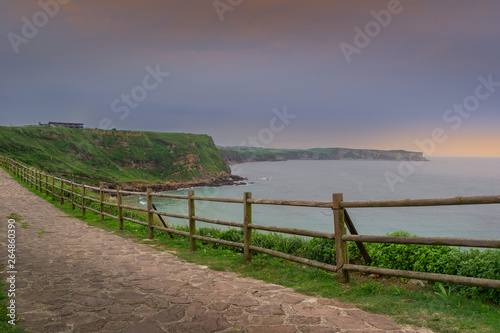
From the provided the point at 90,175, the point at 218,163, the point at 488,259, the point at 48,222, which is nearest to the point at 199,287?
the point at 488,259

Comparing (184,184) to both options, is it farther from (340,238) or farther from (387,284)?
(340,238)

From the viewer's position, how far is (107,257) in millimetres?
7461

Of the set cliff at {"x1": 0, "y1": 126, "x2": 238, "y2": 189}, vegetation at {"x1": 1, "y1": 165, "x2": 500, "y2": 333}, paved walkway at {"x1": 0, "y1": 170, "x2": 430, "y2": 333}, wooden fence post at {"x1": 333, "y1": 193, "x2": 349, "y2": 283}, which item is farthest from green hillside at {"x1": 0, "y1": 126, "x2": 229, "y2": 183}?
wooden fence post at {"x1": 333, "y1": 193, "x2": 349, "y2": 283}

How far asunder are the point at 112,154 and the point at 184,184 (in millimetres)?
26541

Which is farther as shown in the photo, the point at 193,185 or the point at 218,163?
the point at 218,163

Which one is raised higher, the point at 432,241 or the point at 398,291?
the point at 432,241

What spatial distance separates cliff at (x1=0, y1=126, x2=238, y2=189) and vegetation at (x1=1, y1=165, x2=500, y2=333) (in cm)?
6652

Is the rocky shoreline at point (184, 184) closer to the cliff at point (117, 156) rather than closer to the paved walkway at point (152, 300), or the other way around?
the cliff at point (117, 156)

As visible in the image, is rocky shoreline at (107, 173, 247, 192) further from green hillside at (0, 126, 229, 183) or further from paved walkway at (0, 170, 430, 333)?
paved walkway at (0, 170, 430, 333)

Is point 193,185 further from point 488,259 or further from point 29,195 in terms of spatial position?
point 488,259

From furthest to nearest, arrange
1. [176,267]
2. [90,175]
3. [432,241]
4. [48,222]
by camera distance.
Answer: [90,175] < [48,222] < [176,267] < [432,241]

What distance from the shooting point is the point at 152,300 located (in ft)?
15.6

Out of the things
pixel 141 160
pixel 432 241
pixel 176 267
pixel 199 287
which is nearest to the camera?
pixel 432 241

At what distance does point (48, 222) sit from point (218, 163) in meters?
106
